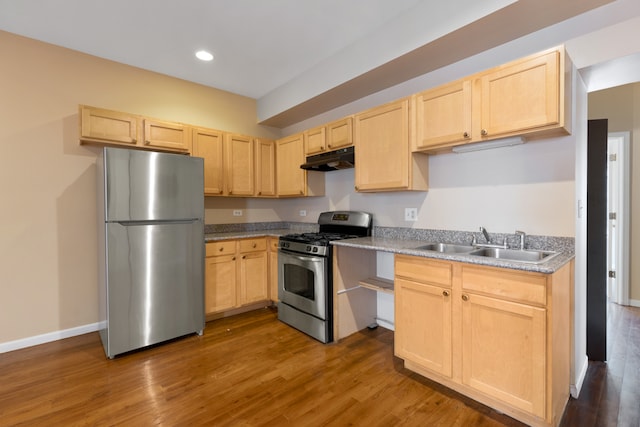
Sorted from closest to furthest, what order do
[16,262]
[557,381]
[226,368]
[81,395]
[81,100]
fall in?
[557,381], [81,395], [226,368], [16,262], [81,100]

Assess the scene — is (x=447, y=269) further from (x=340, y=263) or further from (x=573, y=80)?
(x=573, y=80)

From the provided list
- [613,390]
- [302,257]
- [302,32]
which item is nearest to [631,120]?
[613,390]

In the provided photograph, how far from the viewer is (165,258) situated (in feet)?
9.00

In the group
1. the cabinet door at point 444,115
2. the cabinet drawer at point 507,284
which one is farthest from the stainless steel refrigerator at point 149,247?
the cabinet drawer at point 507,284

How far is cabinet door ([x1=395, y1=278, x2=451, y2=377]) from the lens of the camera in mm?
1967

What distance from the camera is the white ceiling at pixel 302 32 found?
6.77 feet

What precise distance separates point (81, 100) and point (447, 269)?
3698 millimetres

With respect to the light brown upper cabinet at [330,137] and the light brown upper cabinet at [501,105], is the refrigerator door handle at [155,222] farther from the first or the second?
the light brown upper cabinet at [501,105]

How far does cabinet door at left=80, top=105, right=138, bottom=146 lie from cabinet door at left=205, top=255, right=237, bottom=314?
4.78 ft

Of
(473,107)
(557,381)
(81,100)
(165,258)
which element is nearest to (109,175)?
(165,258)

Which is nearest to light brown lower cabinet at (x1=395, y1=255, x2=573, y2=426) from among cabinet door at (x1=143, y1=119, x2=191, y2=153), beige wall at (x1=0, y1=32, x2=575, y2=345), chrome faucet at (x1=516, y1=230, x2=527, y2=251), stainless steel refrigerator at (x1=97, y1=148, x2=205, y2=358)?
chrome faucet at (x1=516, y1=230, x2=527, y2=251)

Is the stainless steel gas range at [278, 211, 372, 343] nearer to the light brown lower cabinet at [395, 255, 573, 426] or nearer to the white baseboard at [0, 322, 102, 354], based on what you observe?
the light brown lower cabinet at [395, 255, 573, 426]

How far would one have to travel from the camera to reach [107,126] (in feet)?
9.36

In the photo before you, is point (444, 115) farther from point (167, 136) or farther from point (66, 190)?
point (66, 190)
